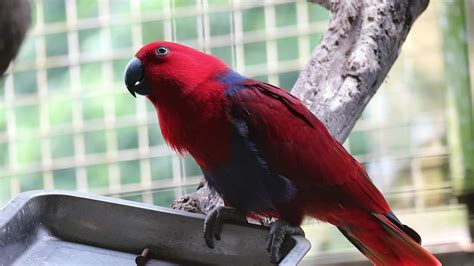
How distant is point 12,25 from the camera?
0.61 m

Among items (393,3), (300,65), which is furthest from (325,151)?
(300,65)

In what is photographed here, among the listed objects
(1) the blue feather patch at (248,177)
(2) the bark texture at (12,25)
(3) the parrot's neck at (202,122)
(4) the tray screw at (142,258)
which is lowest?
(4) the tray screw at (142,258)

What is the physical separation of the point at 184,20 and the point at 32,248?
811mm

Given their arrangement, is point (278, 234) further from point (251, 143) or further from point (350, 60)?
point (350, 60)

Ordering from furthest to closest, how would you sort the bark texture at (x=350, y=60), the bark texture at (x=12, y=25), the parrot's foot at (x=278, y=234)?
the bark texture at (x=350, y=60) < the parrot's foot at (x=278, y=234) < the bark texture at (x=12, y=25)

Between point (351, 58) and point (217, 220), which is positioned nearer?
point (217, 220)

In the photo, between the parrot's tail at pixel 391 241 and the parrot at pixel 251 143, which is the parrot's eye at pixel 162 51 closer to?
the parrot at pixel 251 143

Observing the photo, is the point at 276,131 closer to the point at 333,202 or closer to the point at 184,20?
the point at 333,202

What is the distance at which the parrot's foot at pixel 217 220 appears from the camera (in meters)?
1.00

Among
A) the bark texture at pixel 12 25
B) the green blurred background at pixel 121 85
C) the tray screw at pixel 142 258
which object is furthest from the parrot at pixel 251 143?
the green blurred background at pixel 121 85

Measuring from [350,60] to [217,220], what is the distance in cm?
41

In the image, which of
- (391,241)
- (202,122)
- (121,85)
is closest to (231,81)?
(202,122)

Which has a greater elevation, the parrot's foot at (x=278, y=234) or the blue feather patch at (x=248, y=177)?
the blue feather patch at (x=248, y=177)

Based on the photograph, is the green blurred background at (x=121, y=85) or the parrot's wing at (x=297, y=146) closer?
the parrot's wing at (x=297, y=146)
